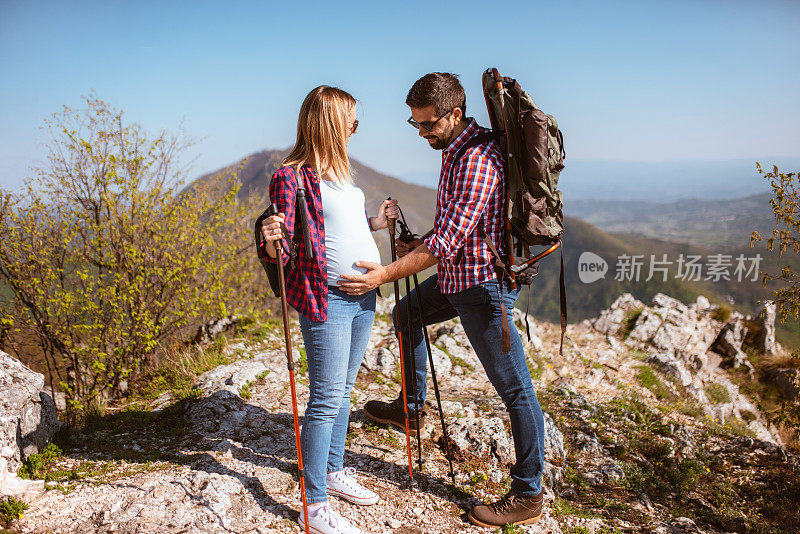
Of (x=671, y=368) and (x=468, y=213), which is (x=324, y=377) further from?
(x=671, y=368)

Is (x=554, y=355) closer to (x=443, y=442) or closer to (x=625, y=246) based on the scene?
(x=443, y=442)

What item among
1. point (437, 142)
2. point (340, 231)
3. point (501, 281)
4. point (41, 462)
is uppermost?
point (437, 142)

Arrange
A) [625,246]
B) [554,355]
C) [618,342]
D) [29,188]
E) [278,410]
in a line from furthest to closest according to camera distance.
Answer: [625,246]
[618,342]
[554,355]
[29,188]
[278,410]

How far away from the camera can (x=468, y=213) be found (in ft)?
9.36

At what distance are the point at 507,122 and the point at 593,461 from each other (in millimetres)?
3565

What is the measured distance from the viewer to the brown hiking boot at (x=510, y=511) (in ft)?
10.7

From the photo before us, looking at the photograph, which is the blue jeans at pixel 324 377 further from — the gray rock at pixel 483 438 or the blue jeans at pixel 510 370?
the gray rock at pixel 483 438

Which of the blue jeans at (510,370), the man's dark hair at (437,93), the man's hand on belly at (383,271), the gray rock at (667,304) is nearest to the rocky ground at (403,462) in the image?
the blue jeans at (510,370)

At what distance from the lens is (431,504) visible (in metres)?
3.54

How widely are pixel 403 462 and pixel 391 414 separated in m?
0.50

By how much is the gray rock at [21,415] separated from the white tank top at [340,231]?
9.07 feet

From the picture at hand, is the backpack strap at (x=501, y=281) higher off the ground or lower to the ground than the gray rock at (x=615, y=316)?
higher

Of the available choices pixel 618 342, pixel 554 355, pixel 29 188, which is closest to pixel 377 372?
pixel 554 355

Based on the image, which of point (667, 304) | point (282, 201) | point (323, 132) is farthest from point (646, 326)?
point (282, 201)
